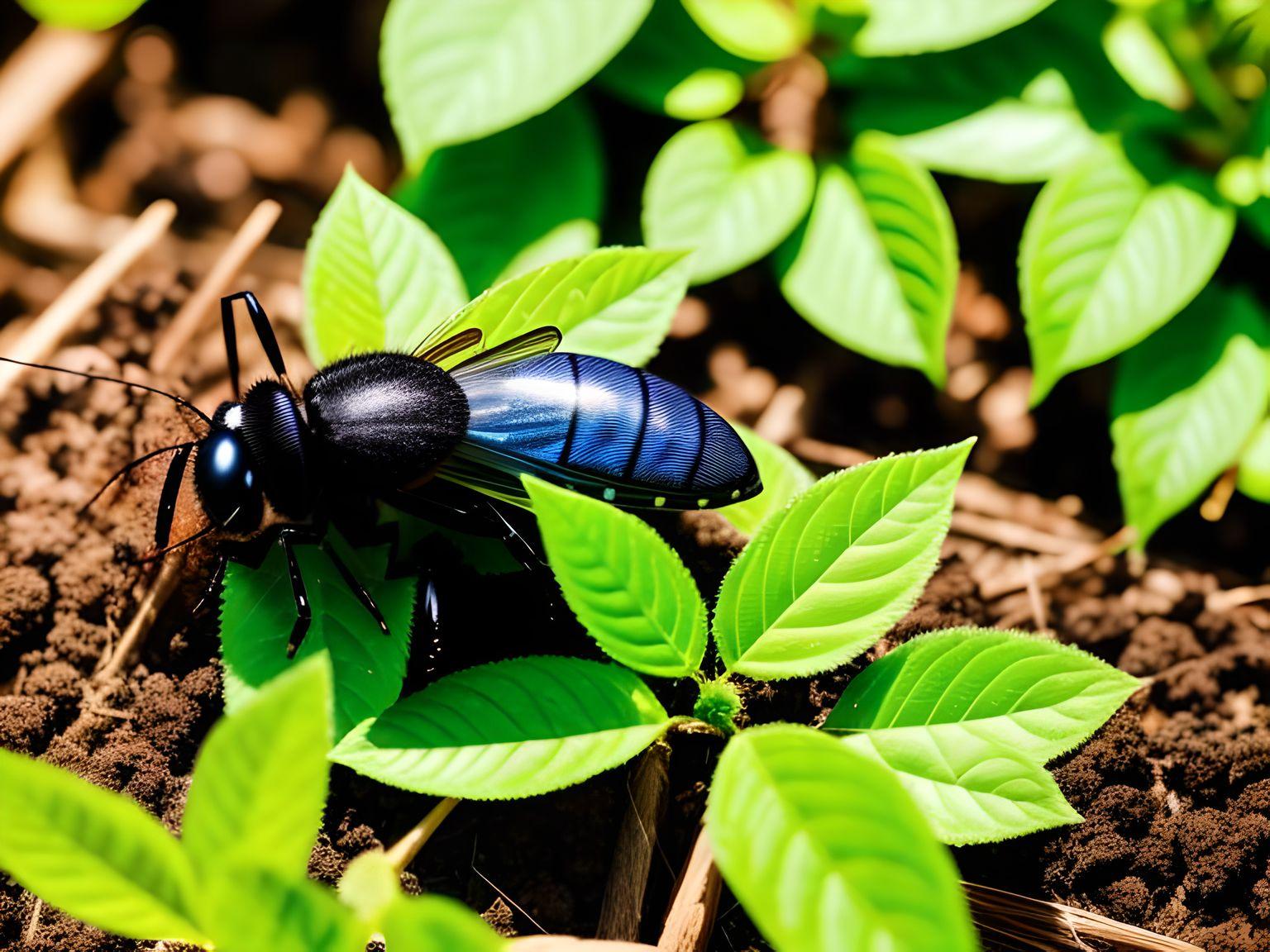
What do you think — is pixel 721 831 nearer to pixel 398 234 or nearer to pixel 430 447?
pixel 430 447

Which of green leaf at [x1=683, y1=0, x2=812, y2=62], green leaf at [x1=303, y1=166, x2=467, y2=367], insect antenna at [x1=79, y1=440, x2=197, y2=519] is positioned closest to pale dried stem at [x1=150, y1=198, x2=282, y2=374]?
insect antenna at [x1=79, y1=440, x2=197, y2=519]

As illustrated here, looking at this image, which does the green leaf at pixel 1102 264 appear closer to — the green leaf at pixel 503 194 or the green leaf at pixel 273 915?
the green leaf at pixel 503 194

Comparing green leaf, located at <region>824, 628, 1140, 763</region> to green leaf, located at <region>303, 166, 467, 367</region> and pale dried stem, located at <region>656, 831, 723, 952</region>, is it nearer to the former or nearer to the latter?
pale dried stem, located at <region>656, 831, 723, 952</region>

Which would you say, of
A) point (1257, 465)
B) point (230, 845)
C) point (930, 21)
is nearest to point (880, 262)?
point (930, 21)

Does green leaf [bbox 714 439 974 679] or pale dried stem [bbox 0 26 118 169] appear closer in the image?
green leaf [bbox 714 439 974 679]

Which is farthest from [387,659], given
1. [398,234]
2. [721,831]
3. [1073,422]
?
[1073,422]

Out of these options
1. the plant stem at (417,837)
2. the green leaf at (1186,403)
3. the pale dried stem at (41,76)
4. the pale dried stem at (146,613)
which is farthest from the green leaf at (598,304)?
the pale dried stem at (41,76)
